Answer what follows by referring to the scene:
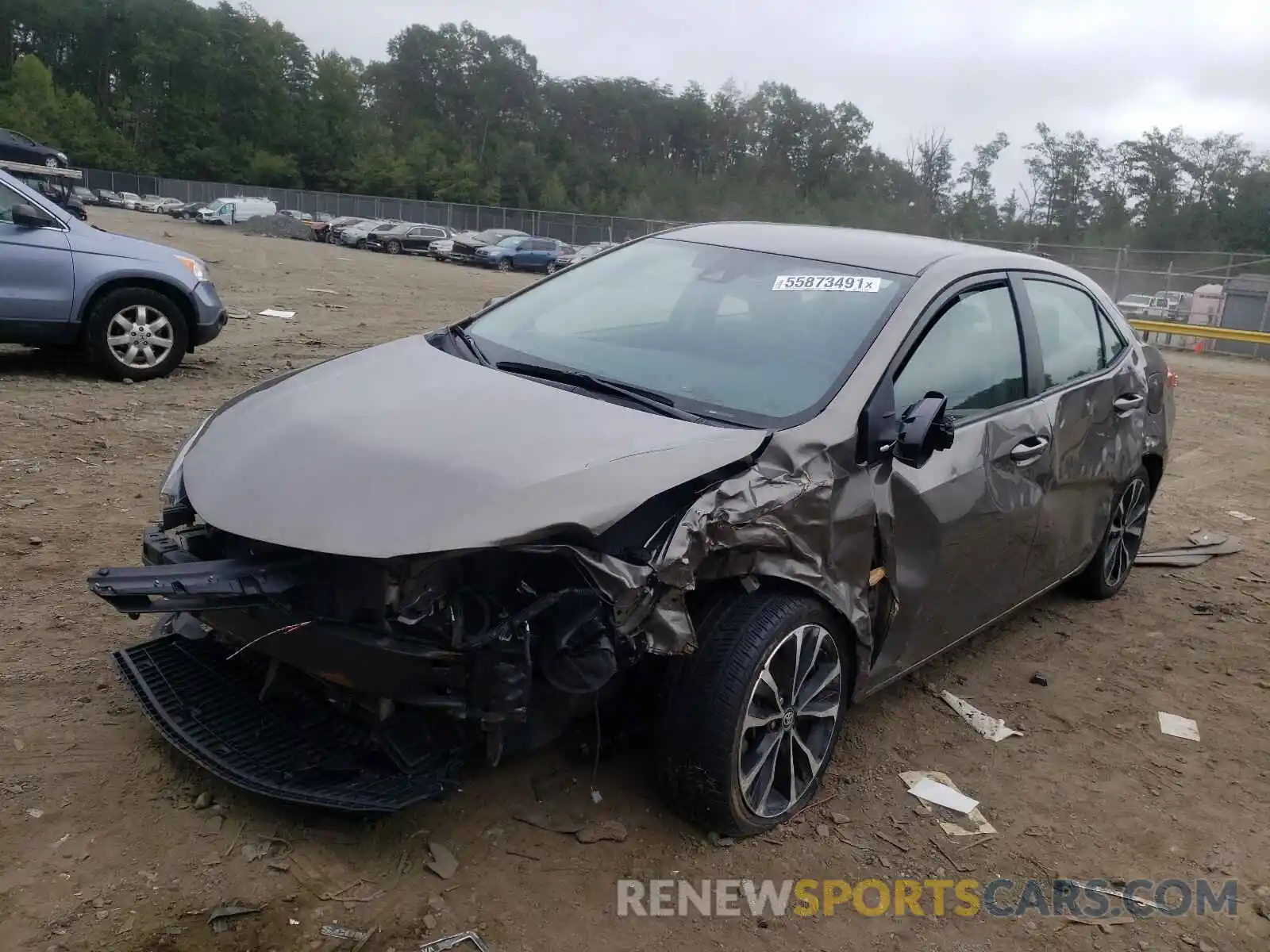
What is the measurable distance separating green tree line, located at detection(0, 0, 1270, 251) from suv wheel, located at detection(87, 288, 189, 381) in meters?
55.4

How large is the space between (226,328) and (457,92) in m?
101

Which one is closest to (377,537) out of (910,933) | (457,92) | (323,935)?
(323,935)

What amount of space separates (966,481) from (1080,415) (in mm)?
1115

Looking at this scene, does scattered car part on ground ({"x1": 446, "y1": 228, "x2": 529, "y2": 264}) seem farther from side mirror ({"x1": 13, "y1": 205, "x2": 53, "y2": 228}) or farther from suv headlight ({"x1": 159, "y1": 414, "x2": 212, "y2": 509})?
suv headlight ({"x1": 159, "y1": 414, "x2": 212, "y2": 509})

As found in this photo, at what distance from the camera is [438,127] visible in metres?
101

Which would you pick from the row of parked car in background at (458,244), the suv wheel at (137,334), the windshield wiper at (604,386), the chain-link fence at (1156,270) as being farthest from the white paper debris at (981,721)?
the row of parked car in background at (458,244)

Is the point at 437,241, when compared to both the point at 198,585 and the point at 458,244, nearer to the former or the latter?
the point at 458,244

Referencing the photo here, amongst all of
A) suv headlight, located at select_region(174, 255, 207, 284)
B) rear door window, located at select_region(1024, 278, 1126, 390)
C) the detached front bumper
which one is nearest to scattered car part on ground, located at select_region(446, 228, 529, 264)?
suv headlight, located at select_region(174, 255, 207, 284)

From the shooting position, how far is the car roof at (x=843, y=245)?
3949 millimetres

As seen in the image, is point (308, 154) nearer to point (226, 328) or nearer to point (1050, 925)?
point (226, 328)

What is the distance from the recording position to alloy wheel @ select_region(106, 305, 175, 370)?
26.5 ft

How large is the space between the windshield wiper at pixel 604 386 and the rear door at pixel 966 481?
665mm

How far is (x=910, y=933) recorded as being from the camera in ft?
9.41

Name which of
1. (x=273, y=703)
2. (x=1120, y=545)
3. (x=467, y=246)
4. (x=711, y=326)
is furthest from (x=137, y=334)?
(x=467, y=246)
